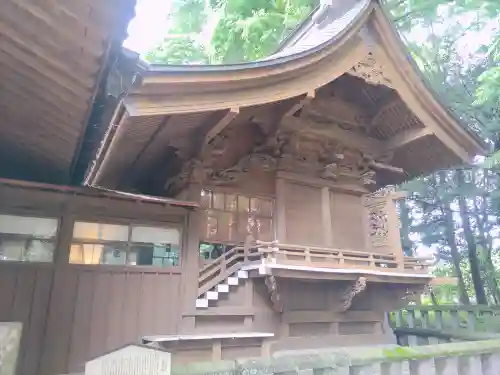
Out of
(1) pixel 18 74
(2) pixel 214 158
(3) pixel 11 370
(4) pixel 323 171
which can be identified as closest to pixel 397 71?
(4) pixel 323 171

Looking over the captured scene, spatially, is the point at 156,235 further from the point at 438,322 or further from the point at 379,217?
the point at 438,322

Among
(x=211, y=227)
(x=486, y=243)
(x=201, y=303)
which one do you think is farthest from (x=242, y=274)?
(x=486, y=243)

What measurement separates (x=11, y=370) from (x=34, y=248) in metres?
3.00

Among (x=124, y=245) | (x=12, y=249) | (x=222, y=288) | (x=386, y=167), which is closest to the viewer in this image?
(x=12, y=249)

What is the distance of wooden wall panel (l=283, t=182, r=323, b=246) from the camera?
7512 mm

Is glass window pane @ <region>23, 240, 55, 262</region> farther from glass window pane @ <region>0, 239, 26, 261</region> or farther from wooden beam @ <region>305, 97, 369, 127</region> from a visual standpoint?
wooden beam @ <region>305, 97, 369, 127</region>

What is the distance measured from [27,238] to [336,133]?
5.97 metres

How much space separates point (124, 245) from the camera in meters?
6.16

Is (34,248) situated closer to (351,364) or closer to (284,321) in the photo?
(284,321)

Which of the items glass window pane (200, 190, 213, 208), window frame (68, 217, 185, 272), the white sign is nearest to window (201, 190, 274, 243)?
glass window pane (200, 190, 213, 208)

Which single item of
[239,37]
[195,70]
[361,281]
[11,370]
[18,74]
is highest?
[239,37]

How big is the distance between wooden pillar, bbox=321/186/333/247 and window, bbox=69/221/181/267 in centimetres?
293

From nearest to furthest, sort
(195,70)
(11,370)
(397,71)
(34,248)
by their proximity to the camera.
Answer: (11,370)
(195,70)
(34,248)
(397,71)

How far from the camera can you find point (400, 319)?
38.4ft
